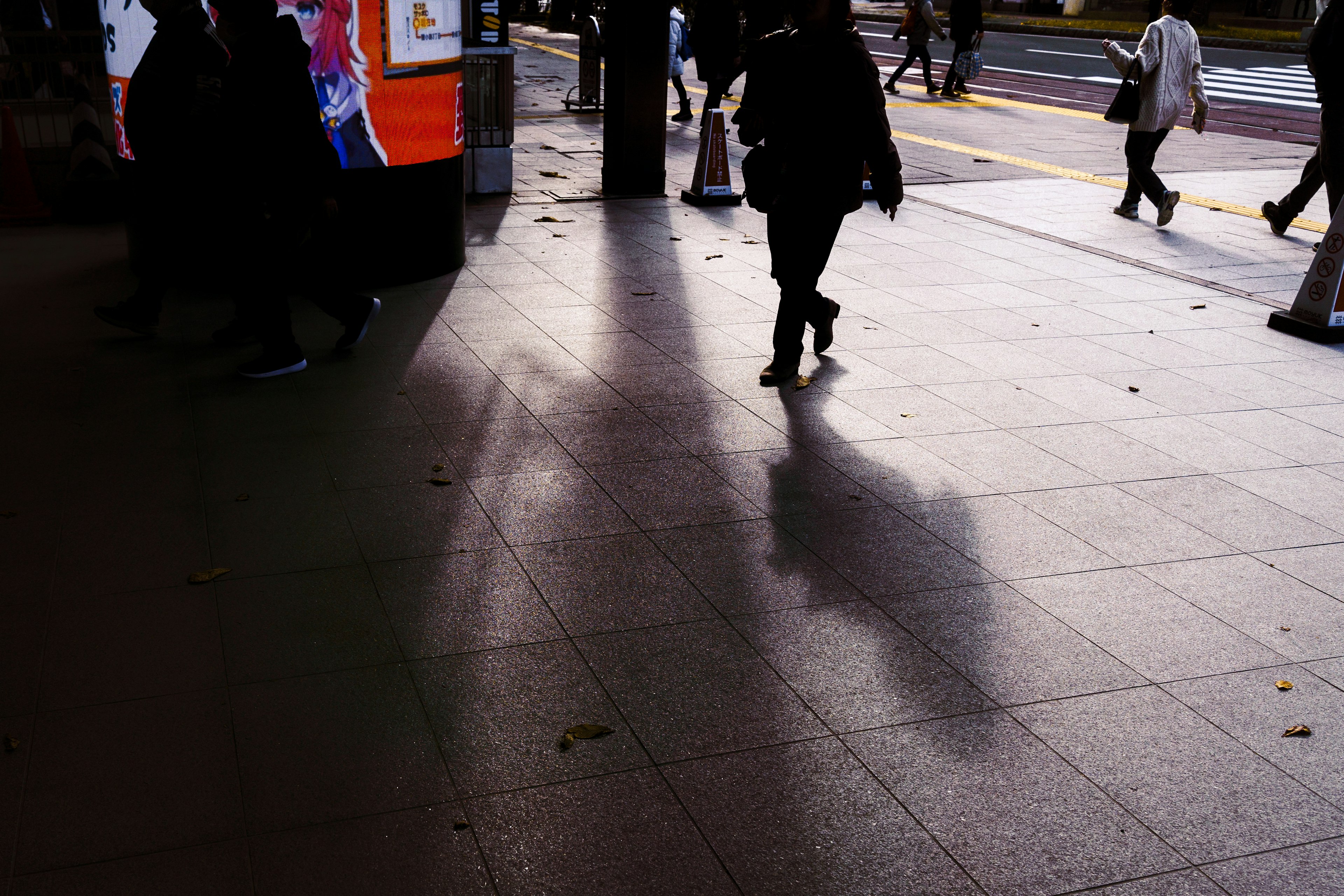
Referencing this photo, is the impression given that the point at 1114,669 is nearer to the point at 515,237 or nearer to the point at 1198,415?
the point at 1198,415

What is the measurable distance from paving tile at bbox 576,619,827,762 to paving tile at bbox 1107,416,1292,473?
278cm

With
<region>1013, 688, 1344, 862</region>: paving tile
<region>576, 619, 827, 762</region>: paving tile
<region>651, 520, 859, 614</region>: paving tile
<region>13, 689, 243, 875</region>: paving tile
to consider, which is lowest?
<region>13, 689, 243, 875</region>: paving tile

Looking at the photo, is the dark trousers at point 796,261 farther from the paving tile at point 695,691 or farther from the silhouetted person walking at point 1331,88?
the silhouetted person walking at point 1331,88

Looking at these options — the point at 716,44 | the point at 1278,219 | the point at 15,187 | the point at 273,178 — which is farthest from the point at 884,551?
the point at 716,44

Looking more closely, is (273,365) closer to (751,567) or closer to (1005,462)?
(751,567)

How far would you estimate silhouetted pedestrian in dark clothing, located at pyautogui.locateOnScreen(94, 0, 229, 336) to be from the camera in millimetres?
5527

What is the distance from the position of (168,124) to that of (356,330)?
4.55 ft

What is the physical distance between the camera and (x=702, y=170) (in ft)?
34.3

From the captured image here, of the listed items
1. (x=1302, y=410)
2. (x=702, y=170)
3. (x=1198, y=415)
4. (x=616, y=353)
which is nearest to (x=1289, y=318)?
(x=1302, y=410)

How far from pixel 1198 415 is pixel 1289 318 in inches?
82.8

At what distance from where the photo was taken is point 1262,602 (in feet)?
13.0

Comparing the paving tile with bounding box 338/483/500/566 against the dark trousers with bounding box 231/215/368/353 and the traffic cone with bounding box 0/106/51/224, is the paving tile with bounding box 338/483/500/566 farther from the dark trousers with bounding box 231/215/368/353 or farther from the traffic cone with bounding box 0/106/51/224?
the traffic cone with bounding box 0/106/51/224

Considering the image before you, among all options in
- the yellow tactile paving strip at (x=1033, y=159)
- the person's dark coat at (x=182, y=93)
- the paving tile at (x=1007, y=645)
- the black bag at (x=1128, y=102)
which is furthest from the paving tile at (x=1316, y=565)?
the yellow tactile paving strip at (x=1033, y=159)

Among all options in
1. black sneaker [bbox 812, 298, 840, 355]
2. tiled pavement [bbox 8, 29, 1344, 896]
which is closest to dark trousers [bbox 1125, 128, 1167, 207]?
tiled pavement [bbox 8, 29, 1344, 896]
